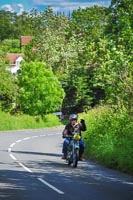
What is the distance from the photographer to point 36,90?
6844cm

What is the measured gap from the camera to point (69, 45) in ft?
270

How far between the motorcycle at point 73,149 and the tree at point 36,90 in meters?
46.8

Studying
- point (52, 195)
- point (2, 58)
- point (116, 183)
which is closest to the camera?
point (52, 195)

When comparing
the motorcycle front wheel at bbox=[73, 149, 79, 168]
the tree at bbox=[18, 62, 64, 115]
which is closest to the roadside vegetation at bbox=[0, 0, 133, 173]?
the tree at bbox=[18, 62, 64, 115]

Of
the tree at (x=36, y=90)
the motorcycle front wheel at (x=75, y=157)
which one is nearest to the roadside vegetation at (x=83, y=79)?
the tree at (x=36, y=90)

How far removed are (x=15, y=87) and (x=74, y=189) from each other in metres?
53.6

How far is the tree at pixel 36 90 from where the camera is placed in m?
67.9

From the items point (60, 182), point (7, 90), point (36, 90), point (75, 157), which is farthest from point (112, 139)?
point (36, 90)

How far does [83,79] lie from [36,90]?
982 centimetres

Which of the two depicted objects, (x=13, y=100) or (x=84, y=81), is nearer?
(x=13, y=100)

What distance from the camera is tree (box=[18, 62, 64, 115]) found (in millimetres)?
67875

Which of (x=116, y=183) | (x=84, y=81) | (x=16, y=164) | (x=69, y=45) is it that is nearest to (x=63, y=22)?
(x=69, y=45)

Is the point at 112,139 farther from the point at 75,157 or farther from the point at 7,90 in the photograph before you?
the point at 7,90

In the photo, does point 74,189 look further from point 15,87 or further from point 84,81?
point 84,81
